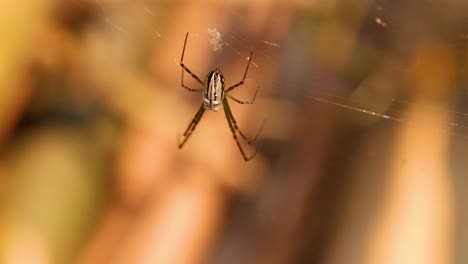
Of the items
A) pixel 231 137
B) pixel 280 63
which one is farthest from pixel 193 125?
pixel 280 63

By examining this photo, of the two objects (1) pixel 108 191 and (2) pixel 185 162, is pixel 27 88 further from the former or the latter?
(2) pixel 185 162

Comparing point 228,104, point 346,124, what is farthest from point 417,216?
point 228,104

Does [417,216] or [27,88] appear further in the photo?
[27,88]

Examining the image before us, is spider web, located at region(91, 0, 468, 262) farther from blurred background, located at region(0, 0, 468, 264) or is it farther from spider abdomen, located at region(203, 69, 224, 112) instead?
spider abdomen, located at region(203, 69, 224, 112)

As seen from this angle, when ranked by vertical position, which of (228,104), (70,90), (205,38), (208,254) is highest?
(205,38)

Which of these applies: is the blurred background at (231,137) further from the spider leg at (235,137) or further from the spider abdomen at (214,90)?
the spider abdomen at (214,90)

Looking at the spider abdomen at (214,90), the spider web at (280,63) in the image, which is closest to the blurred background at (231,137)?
the spider web at (280,63)

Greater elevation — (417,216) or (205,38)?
(205,38)
